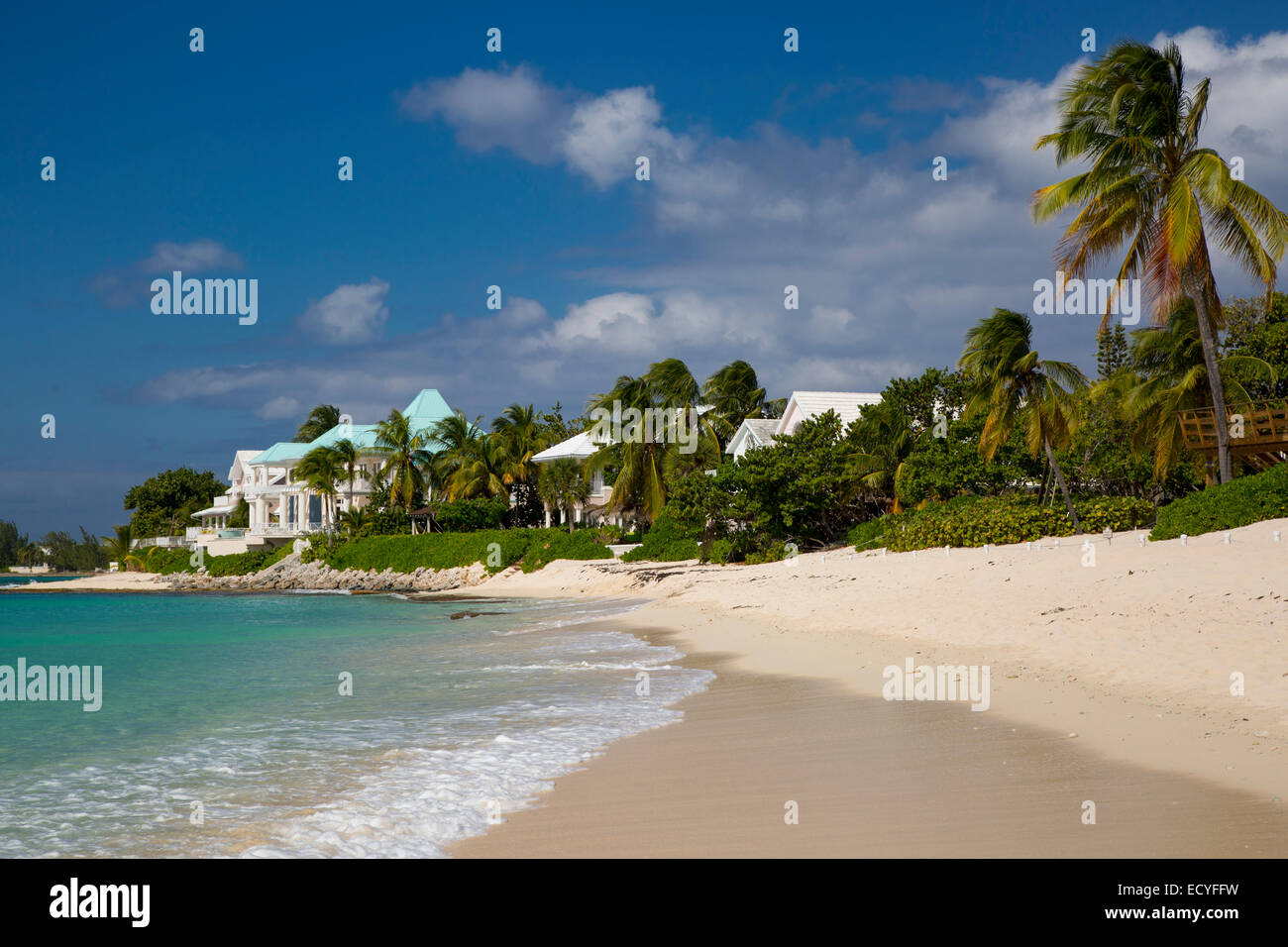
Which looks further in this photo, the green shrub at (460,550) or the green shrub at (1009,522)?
the green shrub at (460,550)

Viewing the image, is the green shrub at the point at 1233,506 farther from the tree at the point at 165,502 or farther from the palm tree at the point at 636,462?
the tree at the point at 165,502

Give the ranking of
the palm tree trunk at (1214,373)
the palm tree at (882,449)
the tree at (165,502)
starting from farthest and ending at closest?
1. the tree at (165,502)
2. the palm tree at (882,449)
3. the palm tree trunk at (1214,373)

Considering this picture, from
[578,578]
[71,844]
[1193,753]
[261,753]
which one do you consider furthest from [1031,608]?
[578,578]

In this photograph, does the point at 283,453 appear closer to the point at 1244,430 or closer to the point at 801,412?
the point at 801,412

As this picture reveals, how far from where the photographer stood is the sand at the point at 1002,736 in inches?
229

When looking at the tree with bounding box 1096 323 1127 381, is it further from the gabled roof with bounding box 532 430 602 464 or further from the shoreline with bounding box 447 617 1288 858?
the shoreline with bounding box 447 617 1288 858

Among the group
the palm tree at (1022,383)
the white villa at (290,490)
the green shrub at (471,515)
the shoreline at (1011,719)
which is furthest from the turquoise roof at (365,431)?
the shoreline at (1011,719)

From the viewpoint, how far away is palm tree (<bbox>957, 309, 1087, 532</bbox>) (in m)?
26.7

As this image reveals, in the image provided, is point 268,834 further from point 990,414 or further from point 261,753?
point 990,414

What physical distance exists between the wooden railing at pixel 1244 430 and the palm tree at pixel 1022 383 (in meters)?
3.85

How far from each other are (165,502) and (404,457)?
40630 mm

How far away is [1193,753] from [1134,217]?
16.9 m
